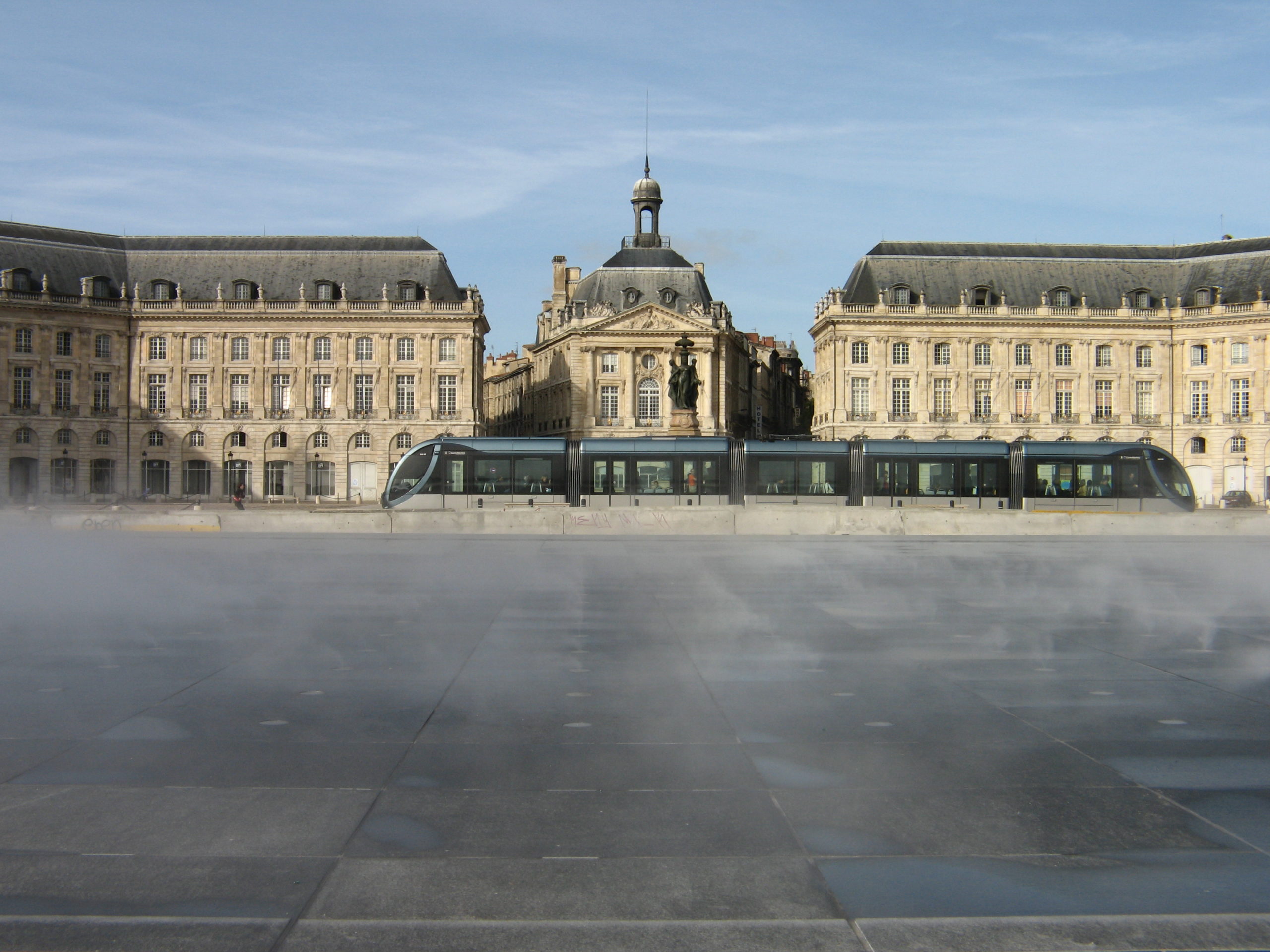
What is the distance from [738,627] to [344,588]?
746 centimetres

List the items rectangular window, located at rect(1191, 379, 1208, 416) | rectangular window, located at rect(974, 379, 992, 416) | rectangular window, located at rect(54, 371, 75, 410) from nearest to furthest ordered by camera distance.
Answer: rectangular window, located at rect(54, 371, 75, 410), rectangular window, located at rect(1191, 379, 1208, 416), rectangular window, located at rect(974, 379, 992, 416)

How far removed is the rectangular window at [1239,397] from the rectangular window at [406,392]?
64.7 metres

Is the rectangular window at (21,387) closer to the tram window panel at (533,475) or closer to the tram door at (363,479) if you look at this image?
the tram door at (363,479)

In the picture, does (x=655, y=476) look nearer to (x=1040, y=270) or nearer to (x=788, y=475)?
(x=788, y=475)

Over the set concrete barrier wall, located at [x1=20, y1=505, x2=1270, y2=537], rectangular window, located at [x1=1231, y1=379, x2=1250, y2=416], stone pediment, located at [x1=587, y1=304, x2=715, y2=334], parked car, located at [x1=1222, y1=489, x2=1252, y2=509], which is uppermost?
stone pediment, located at [x1=587, y1=304, x2=715, y2=334]

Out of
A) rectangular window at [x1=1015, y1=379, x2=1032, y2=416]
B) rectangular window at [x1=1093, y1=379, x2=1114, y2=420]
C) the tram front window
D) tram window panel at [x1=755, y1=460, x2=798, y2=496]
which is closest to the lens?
the tram front window

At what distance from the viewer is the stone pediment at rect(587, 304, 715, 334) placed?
91.7 meters

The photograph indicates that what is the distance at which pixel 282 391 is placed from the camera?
82000mm

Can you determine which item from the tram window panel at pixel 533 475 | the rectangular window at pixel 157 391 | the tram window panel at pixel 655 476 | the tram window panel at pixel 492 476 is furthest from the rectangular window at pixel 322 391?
the tram window panel at pixel 655 476

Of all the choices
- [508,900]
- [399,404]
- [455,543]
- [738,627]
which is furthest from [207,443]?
[508,900]

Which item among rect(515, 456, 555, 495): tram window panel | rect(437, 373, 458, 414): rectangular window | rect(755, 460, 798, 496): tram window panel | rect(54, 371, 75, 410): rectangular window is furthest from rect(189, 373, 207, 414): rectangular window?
rect(755, 460, 798, 496): tram window panel

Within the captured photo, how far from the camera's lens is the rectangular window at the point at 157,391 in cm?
8088

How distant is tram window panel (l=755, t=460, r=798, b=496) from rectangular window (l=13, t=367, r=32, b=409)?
2354 inches

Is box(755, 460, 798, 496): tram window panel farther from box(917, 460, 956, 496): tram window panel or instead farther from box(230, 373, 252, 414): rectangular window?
box(230, 373, 252, 414): rectangular window
